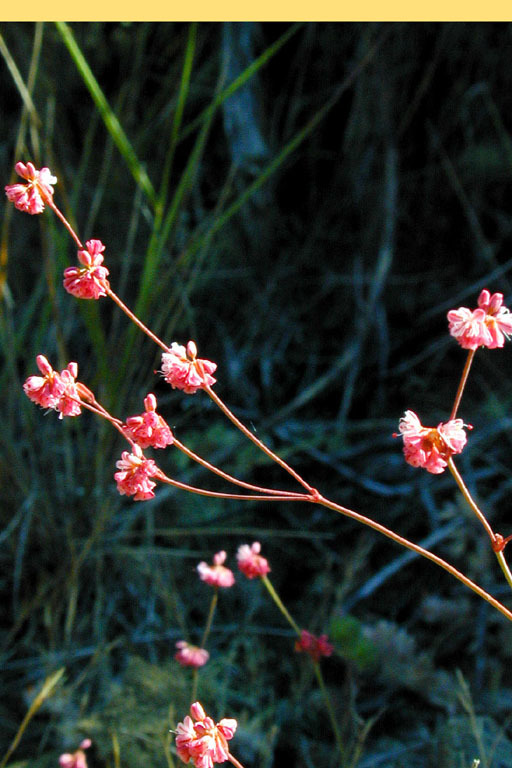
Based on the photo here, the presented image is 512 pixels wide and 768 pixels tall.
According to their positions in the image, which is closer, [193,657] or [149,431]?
[149,431]

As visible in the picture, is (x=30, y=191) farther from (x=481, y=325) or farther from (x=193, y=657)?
(x=193, y=657)

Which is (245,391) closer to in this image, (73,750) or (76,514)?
(76,514)

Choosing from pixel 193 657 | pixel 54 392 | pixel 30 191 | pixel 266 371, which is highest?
pixel 266 371

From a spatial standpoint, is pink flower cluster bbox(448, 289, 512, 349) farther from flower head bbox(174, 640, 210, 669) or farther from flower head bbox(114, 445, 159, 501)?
flower head bbox(174, 640, 210, 669)

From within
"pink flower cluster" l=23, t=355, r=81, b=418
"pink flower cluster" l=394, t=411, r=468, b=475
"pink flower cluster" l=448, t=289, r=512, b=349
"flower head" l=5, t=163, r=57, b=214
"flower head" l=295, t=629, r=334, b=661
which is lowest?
"flower head" l=295, t=629, r=334, b=661

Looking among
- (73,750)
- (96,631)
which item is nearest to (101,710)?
(73,750)

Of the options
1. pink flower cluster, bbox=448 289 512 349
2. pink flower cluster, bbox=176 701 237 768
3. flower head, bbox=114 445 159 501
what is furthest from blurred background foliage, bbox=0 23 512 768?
pink flower cluster, bbox=448 289 512 349

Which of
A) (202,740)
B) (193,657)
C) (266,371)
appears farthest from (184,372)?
(266,371)
